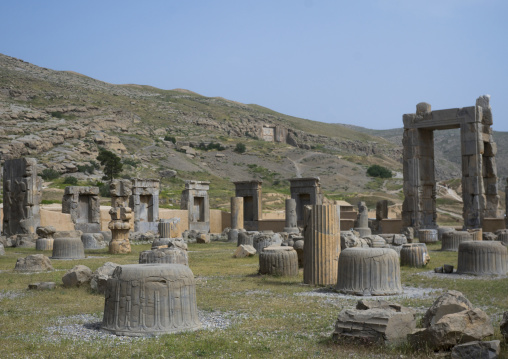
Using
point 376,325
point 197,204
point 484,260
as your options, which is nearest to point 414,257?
point 484,260

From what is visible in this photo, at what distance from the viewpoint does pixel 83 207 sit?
31547 millimetres

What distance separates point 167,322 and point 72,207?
82.1 ft

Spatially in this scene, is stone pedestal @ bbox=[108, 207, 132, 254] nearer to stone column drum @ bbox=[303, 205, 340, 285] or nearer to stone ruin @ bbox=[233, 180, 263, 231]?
stone column drum @ bbox=[303, 205, 340, 285]

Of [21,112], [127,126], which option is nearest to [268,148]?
[127,126]

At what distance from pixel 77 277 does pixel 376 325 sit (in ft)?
22.5

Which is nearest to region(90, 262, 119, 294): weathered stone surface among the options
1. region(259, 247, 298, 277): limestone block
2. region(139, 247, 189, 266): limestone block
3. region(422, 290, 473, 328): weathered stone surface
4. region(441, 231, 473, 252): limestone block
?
region(139, 247, 189, 266): limestone block

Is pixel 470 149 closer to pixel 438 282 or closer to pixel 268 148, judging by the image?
pixel 438 282

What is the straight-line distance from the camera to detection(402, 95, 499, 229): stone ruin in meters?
27.3

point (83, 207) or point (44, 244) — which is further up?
point (83, 207)

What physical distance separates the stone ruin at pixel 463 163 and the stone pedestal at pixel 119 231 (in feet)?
47.5

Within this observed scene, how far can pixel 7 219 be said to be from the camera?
A: 27.1m

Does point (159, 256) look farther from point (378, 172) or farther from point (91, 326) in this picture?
point (378, 172)

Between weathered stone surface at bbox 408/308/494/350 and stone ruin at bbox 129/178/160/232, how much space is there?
92.5 ft

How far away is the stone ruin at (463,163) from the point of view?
27328mm
